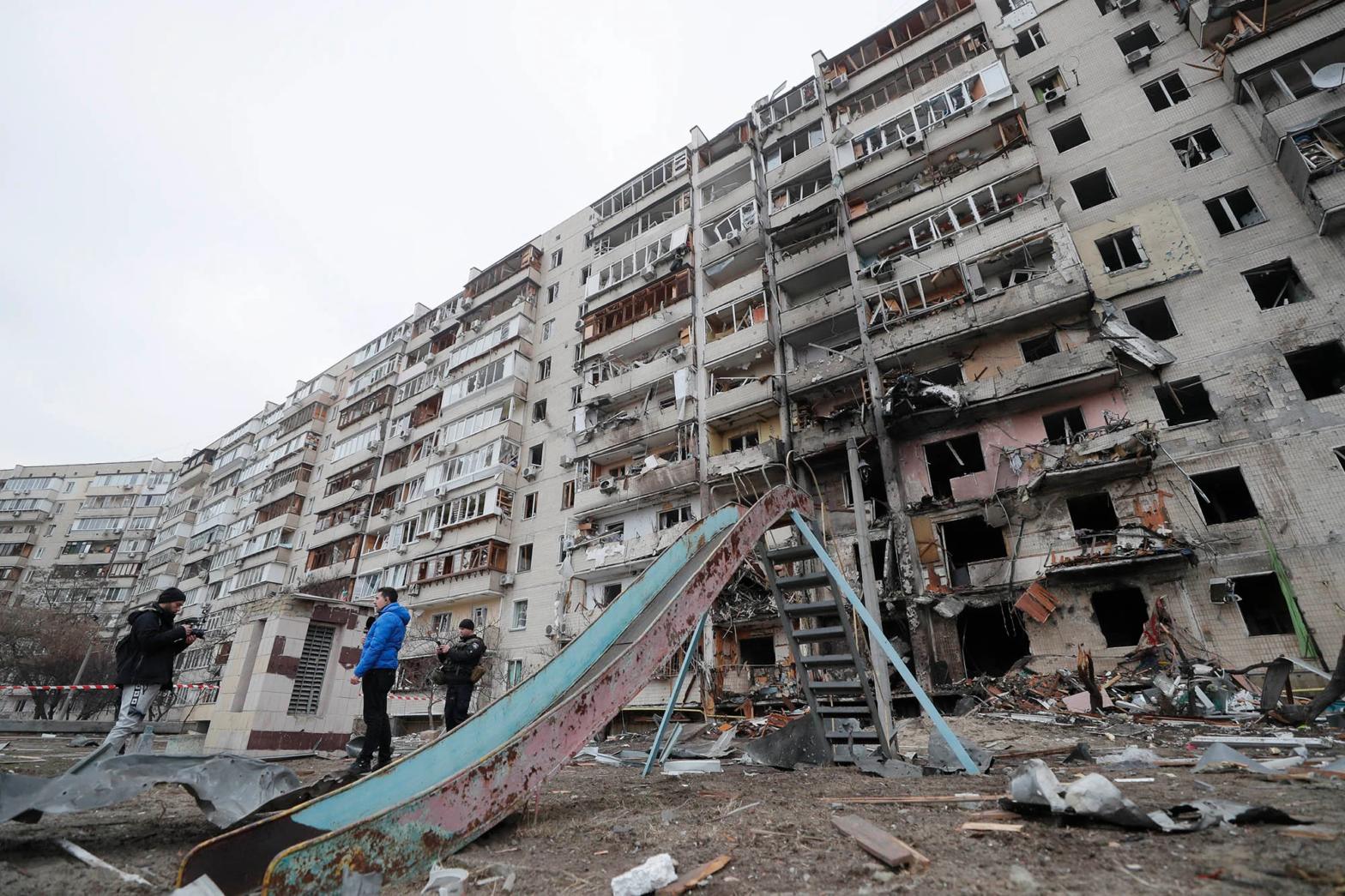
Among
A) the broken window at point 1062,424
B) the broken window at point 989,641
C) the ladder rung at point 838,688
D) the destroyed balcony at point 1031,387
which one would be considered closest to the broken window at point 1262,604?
the broken window at point 989,641

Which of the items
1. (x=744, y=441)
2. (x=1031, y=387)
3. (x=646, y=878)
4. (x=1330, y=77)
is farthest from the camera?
(x=744, y=441)

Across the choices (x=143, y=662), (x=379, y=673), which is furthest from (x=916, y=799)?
(x=143, y=662)

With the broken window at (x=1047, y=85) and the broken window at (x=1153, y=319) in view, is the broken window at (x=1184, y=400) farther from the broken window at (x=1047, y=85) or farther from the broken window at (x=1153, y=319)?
the broken window at (x=1047, y=85)

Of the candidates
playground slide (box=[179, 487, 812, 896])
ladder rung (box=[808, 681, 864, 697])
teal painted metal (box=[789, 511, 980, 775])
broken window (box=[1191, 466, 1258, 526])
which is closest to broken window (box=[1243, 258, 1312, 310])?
broken window (box=[1191, 466, 1258, 526])

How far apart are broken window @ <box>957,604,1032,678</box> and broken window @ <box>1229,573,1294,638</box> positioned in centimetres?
528

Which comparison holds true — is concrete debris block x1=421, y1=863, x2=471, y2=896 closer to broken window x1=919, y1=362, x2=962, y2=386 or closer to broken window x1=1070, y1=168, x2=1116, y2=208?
broken window x1=919, y1=362, x2=962, y2=386

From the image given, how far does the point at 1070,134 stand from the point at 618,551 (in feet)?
78.8

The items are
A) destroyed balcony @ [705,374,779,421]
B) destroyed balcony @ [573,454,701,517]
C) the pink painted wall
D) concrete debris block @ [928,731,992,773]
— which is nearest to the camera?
concrete debris block @ [928,731,992,773]

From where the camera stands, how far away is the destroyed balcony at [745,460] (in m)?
22.7

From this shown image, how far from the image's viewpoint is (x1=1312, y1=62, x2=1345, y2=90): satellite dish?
15.9 m

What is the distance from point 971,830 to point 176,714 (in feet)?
162

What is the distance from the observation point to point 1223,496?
52.9ft

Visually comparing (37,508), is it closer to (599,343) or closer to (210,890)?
(599,343)

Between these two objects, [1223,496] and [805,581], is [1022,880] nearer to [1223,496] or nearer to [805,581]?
[805,581]
